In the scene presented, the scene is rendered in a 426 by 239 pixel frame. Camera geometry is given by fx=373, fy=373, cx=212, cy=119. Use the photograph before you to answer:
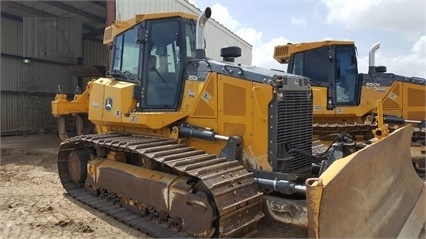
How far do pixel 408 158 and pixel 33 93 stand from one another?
56.5 feet

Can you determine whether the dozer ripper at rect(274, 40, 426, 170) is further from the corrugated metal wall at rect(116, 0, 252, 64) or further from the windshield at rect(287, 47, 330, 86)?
the corrugated metal wall at rect(116, 0, 252, 64)

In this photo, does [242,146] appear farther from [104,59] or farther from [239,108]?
[104,59]

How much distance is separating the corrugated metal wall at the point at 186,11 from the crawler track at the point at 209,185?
698 cm

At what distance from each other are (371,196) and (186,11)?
39.6 ft

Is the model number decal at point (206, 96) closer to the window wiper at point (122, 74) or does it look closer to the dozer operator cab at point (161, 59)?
the dozer operator cab at point (161, 59)

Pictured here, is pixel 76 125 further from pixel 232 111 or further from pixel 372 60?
pixel 372 60

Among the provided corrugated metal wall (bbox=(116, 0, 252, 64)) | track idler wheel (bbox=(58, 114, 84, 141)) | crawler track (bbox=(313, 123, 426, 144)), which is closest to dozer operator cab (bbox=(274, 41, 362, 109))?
crawler track (bbox=(313, 123, 426, 144))

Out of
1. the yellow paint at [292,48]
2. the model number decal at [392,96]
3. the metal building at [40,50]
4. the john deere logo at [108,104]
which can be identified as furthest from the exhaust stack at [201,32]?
the metal building at [40,50]

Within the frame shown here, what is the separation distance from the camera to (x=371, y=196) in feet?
13.5

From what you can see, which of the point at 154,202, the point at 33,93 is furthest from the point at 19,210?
the point at 33,93

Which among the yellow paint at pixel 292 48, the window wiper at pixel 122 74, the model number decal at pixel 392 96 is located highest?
the yellow paint at pixel 292 48

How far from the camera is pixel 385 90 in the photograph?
966 centimetres

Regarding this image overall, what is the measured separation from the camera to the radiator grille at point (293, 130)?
186 inches

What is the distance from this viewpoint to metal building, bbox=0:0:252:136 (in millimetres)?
16547
